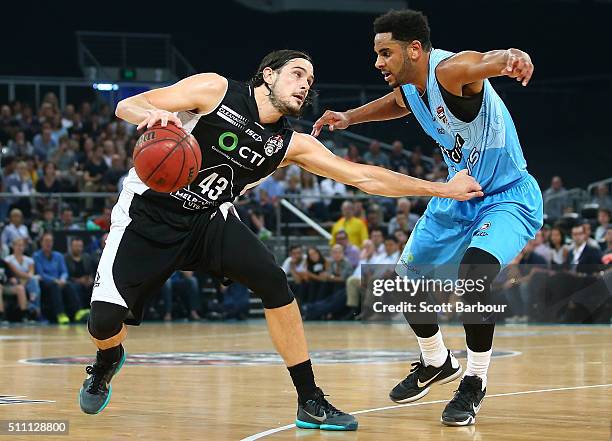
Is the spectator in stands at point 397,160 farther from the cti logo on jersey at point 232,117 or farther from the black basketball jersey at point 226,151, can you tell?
the cti logo on jersey at point 232,117

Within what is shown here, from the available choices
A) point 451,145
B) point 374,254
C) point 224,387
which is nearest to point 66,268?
point 374,254

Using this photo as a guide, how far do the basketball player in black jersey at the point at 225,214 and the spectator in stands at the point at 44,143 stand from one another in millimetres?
13971

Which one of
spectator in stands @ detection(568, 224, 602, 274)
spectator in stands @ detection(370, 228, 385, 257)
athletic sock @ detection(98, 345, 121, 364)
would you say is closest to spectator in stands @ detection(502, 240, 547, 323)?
spectator in stands @ detection(568, 224, 602, 274)

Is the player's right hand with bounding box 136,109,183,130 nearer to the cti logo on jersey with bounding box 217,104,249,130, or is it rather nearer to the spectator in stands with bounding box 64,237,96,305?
the cti logo on jersey with bounding box 217,104,249,130

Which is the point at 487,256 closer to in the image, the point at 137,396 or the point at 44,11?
the point at 137,396

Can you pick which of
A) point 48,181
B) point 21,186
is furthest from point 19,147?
point 48,181

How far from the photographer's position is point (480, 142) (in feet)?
20.2

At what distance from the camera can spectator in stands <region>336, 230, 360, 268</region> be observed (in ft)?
57.5

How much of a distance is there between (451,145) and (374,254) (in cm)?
1096

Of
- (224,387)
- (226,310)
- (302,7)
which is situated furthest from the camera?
(302,7)

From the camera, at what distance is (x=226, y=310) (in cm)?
1756

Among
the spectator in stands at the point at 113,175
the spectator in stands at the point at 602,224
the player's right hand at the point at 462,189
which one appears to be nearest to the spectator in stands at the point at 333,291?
the spectator in stands at the point at 113,175

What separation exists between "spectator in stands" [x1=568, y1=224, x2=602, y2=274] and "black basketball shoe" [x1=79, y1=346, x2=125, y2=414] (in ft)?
34.0

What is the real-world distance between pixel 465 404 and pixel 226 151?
A: 1.78 m
